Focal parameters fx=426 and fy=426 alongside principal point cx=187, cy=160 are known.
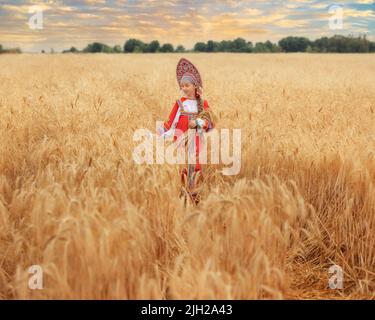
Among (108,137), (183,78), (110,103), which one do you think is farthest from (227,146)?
(110,103)

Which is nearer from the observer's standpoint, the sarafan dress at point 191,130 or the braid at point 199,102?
the sarafan dress at point 191,130

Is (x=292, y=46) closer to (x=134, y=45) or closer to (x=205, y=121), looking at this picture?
(x=134, y=45)

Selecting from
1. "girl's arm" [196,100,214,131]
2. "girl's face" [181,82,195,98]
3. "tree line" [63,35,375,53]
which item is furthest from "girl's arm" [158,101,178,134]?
"tree line" [63,35,375,53]

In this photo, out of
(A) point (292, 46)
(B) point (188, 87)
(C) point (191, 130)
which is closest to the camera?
(C) point (191, 130)

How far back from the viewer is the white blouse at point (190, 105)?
11.5 ft

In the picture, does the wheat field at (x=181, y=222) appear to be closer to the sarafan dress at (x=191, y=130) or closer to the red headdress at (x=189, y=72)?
the sarafan dress at (x=191, y=130)

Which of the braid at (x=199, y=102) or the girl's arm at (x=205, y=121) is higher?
the braid at (x=199, y=102)

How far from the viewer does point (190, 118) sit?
347 centimetres

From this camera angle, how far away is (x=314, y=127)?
5.11m

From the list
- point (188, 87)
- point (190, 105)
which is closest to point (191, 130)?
point (190, 105)

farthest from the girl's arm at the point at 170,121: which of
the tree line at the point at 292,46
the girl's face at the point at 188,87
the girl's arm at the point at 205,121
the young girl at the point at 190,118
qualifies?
the tree line at the point at 292,46

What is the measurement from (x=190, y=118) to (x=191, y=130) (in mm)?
138
